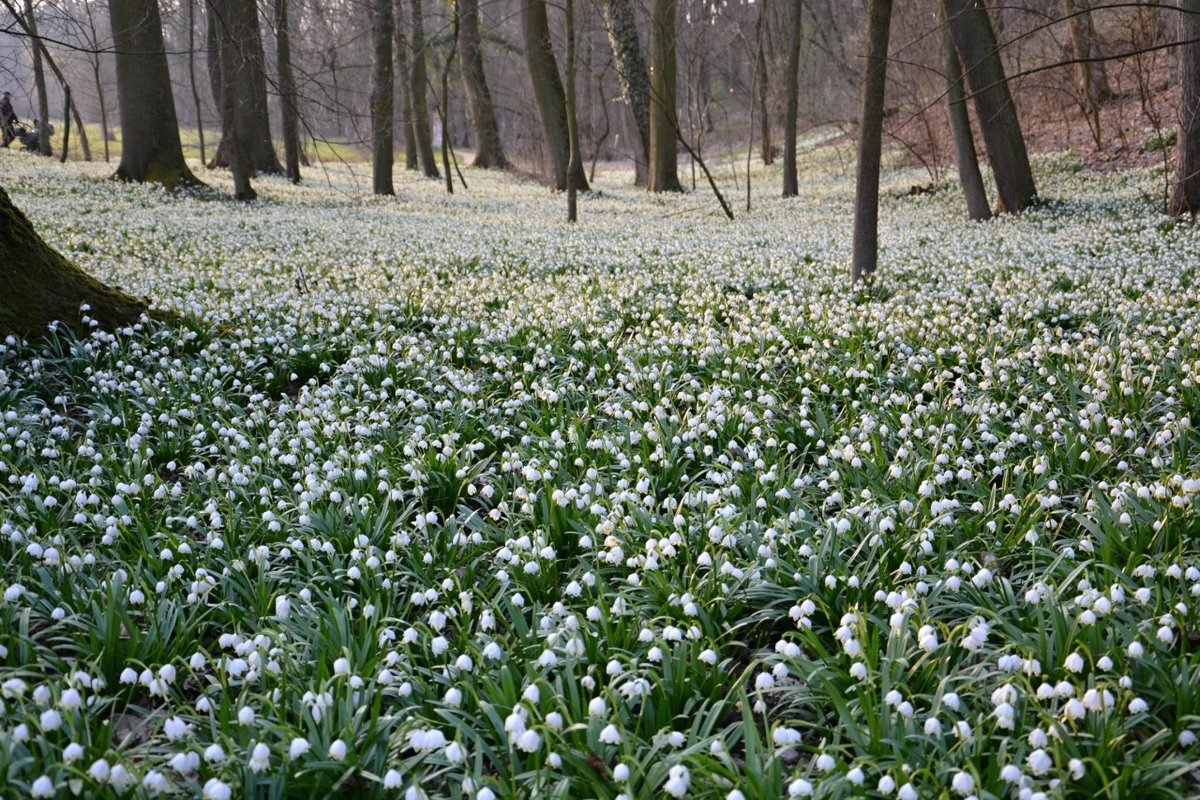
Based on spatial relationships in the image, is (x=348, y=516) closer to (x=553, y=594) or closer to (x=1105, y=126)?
(x=553, y=594)

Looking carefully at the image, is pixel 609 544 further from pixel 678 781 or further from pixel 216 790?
pixel 216 790

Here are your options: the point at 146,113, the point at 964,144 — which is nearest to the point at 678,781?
the point at 964,144

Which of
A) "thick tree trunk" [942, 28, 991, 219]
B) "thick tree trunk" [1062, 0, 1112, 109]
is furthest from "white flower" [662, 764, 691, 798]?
"thick tree trunk" [1062, 0, 1112, 109]

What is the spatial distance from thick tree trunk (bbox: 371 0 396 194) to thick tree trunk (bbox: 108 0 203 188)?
4.04m

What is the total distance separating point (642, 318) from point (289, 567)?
4729 mm

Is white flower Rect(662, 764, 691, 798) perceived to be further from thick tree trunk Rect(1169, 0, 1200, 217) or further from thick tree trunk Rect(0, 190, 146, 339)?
thick tree trunk Rect(1169, 0, 1200, 217)

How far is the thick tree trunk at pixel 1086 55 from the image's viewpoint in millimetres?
20062

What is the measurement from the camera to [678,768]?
2402 millimetres

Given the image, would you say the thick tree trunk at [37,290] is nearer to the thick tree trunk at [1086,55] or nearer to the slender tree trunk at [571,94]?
the slender tree trunk at [571,94]

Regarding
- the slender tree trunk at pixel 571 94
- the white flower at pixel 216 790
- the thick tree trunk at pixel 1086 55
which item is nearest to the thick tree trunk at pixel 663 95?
the slender tree trunk at pixel 571 94

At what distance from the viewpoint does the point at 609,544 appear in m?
3.96

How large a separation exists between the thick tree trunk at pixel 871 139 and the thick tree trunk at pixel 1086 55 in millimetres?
12863

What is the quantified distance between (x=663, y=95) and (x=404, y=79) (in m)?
7.89

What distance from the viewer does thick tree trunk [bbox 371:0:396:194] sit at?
19.6 metres
